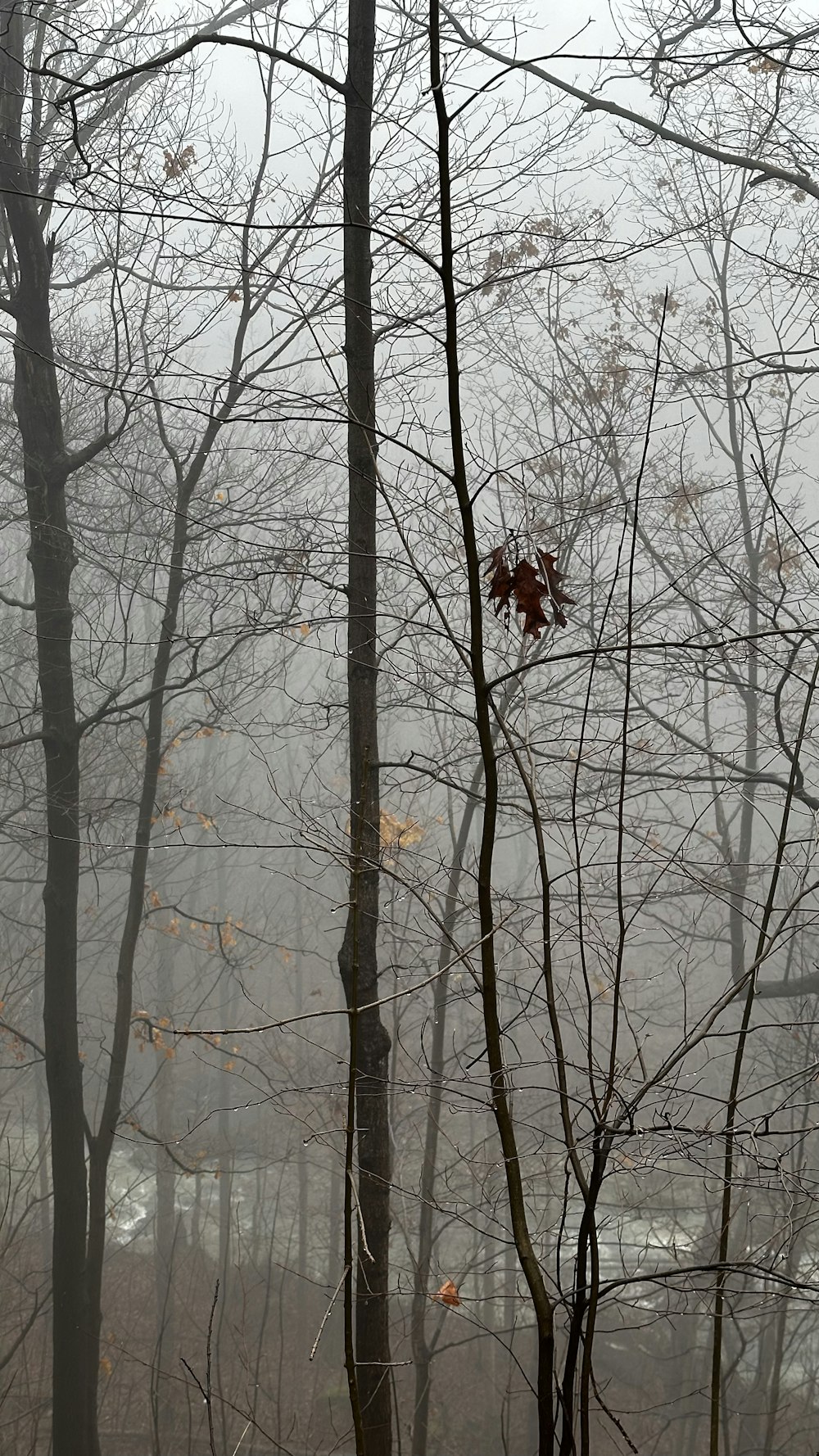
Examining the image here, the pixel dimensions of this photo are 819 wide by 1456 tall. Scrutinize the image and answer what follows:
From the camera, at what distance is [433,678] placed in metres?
8.82

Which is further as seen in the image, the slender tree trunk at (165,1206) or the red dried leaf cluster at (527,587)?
the slender tree trunk at (165,1206)

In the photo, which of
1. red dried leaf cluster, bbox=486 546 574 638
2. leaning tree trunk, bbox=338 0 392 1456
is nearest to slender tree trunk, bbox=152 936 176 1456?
leaning tree trunk, bbox=338 0 392 1456

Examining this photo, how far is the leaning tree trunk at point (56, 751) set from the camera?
254 inches

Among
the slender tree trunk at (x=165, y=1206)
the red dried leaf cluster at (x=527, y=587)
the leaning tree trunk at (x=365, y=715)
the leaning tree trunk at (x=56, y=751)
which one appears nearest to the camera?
the red dried leaf cluster at (x=527, y=587)

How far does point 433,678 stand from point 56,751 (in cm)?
310

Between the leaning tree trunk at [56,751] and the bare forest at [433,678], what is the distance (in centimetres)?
3

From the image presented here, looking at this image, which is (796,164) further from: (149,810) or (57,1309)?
(57,1309)

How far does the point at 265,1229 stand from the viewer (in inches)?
627

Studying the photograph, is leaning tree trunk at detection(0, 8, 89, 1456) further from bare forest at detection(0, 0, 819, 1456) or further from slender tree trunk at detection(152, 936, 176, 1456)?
slender tree trunk at detection(152, 936, 176, 1456)

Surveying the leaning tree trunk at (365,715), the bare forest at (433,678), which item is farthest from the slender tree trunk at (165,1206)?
the leaning tree trunk at (365,715)

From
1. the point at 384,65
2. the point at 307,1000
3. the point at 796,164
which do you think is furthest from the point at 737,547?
the point at 307,1000

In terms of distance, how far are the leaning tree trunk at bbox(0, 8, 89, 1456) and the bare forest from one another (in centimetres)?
3

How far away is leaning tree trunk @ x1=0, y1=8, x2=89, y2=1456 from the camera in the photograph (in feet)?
21.2

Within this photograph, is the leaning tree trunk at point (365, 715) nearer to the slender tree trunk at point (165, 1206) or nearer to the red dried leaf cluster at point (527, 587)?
the red dried leaf cluster at point (527, 587)
